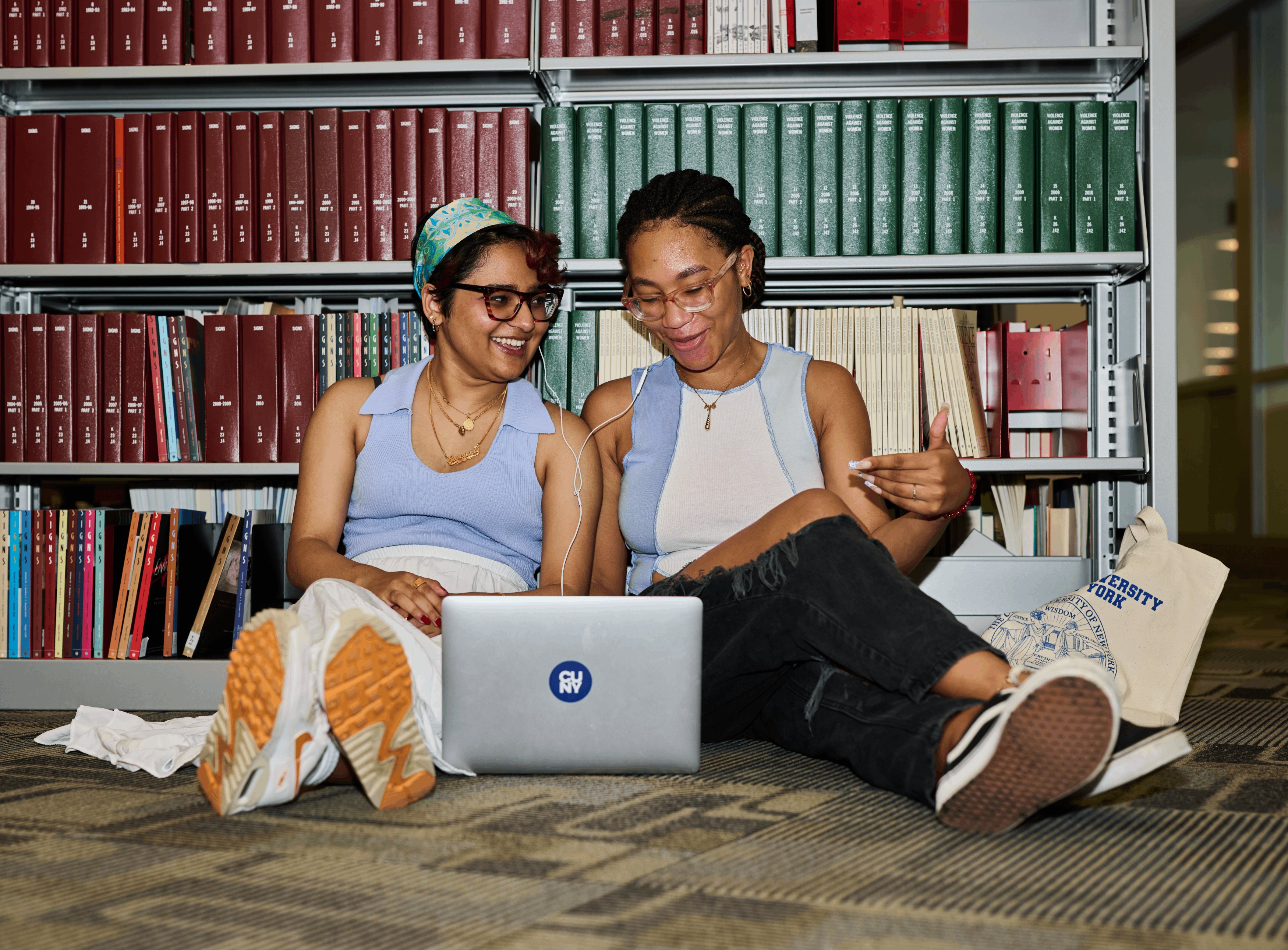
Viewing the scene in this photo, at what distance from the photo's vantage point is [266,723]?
1.06 metres

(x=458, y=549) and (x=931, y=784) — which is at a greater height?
(x=458, y=549)

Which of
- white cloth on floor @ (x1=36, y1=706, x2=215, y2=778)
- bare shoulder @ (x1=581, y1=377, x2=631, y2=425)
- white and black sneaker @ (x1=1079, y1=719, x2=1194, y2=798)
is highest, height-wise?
bare shoulder @ (x1=581, y1=377, x2=631, y2=425)

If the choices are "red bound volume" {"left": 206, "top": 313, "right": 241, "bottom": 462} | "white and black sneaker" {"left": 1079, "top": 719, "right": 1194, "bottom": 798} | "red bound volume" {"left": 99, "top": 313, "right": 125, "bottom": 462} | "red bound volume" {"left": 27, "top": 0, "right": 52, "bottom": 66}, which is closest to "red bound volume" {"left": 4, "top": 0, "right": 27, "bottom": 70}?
"red bound volume" {"left": 27, "top": 0, "right": 52, "bottom": 66}

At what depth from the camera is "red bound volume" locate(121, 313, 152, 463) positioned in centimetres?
210

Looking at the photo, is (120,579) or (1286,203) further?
(1286,203)

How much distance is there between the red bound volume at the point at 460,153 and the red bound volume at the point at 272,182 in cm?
35

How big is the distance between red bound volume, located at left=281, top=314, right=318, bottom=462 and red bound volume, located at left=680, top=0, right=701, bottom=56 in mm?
959

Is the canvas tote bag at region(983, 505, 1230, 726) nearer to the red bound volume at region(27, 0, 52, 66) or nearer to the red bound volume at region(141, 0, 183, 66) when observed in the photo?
the red bound volume at region(141, 0, 183, 66)

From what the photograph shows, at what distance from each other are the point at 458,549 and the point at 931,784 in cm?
88

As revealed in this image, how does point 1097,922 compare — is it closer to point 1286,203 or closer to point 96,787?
point 96,787

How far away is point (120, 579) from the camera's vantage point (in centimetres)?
207

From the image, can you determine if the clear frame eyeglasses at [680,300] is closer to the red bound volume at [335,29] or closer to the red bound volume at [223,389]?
the red bound volume at [335,29]

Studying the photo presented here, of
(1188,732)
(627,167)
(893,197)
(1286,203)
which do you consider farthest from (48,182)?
(1286,203)

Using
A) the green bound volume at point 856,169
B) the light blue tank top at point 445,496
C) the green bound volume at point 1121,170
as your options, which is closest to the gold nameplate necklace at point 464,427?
the light blue tank top at point 445,496
